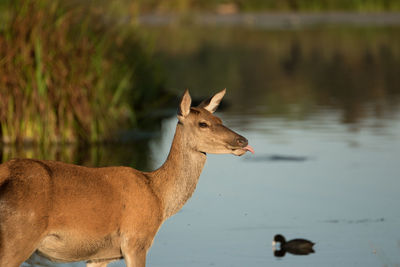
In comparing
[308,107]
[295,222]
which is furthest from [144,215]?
[308,107]

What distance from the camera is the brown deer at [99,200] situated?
7.26 meters

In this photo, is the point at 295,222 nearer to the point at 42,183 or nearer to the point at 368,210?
the point at 368,210

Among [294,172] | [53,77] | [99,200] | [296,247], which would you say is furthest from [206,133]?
[53,77]

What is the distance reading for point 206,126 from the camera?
805cm

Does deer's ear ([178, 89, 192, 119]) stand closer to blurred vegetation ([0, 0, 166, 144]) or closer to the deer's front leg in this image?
the deer's front leg

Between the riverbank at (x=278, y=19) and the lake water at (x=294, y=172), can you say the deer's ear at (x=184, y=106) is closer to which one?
the lake water at (x=294, y=172)

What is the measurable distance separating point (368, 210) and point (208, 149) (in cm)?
486

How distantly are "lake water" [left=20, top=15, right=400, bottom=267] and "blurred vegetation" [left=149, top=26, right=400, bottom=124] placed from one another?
2.8 inches

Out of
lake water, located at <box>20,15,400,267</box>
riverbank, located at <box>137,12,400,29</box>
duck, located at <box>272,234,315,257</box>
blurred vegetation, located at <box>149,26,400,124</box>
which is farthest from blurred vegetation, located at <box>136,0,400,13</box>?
duck, located at <box>272,234,315,257</box>

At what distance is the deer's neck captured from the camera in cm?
815

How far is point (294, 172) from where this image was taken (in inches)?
593

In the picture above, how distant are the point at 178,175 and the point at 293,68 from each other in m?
28.0

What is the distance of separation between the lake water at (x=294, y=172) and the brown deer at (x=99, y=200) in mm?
2079

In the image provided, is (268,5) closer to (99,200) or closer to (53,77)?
(53,77)
